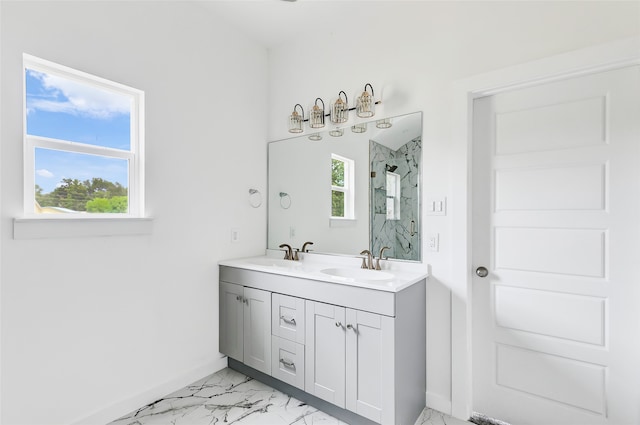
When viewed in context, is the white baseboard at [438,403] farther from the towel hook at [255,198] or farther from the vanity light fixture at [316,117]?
the vanity light fixture at [316,117]

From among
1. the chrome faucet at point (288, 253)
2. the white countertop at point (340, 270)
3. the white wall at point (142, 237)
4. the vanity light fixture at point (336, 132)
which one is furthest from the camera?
the chrome faucet at point (288, 253)

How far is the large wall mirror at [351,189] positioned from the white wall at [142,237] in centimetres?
29

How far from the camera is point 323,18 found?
2.56 meters

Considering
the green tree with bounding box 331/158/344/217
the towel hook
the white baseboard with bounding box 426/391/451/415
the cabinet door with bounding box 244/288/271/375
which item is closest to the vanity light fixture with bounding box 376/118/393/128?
the green tree with bounding box 331/158/344/217

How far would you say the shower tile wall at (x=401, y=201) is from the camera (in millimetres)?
2197

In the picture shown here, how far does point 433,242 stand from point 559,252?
0.68m

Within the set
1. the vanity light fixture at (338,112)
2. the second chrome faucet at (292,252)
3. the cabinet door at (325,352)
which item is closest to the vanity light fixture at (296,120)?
the vanity light fixture at (338,112)

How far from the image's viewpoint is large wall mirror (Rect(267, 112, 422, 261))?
2.23 metres

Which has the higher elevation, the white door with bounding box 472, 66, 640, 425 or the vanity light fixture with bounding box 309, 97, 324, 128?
the vanity light fixture with bounding box 309, 97, 324, 128

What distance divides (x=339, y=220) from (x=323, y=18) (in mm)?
1618

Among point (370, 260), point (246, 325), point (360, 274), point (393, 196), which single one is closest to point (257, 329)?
point (246, 325)

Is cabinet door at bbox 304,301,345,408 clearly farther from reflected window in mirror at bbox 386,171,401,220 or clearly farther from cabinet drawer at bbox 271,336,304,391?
reflected window in mirror at bbox 386,171,401,220

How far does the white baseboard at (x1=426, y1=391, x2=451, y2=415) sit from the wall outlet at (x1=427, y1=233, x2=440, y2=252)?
0.95 m

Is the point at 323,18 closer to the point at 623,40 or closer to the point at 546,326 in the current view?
the point at 623,40
